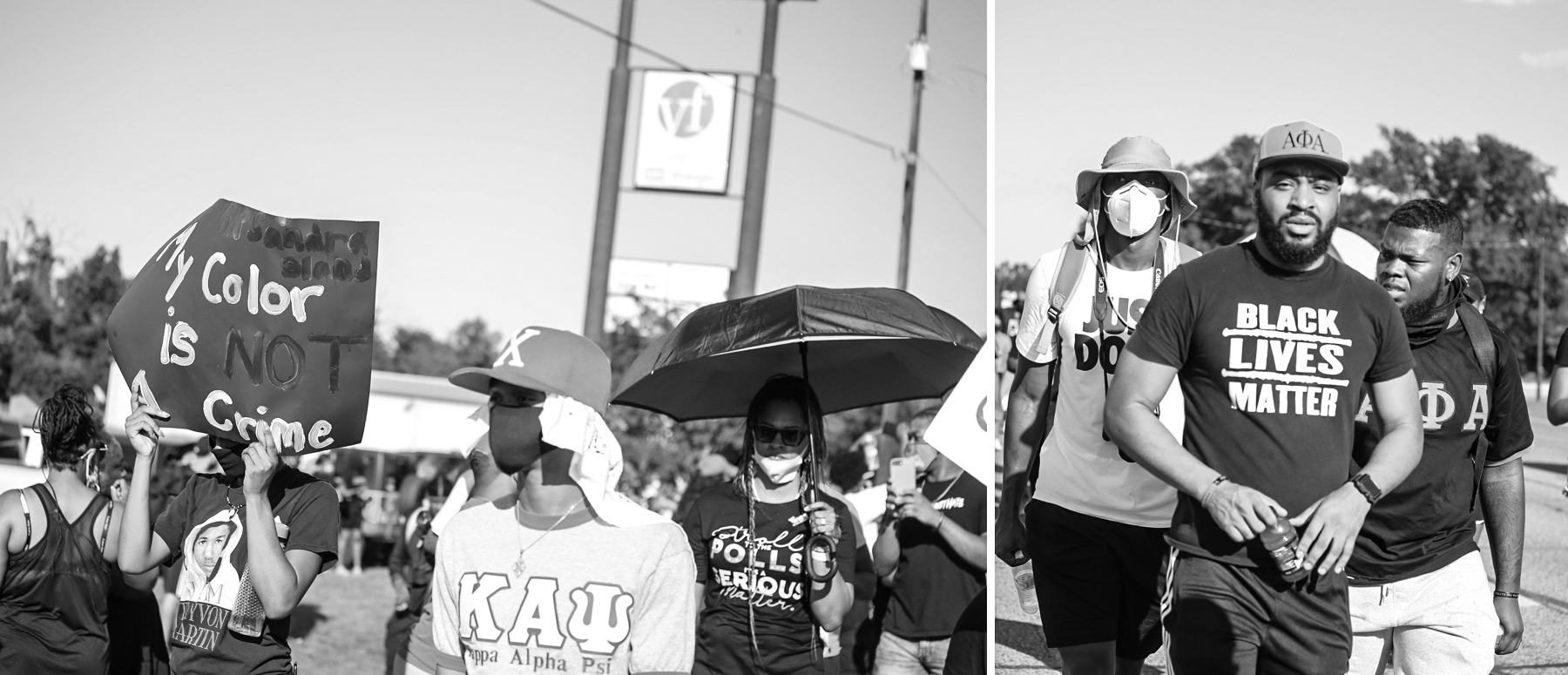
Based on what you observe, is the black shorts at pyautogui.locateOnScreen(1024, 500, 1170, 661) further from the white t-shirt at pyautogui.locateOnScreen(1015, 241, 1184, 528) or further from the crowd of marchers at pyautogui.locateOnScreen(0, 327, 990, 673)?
the crowd of marchers at pyautogui.locateOnScreen(0, 327, 990, 673)

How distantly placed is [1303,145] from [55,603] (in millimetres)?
5633

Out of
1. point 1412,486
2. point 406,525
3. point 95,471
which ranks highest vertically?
point 1412,486

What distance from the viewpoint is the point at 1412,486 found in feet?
16.5

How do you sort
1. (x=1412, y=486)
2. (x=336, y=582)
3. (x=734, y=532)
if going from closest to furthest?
1. (x=1412, y=486)
2. (x=734, y=532)
3. (x=336, y=582)

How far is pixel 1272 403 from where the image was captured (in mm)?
3734

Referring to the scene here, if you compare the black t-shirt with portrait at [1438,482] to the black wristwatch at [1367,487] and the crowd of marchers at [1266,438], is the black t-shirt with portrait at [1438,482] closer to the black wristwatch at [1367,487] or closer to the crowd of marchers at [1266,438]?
the crowd of marchers at [1266,438]

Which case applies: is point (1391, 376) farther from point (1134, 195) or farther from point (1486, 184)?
point (1486, 184)

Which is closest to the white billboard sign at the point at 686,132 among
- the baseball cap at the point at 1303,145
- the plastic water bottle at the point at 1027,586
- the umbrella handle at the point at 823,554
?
the plastic water bottle at the point at 1027,586

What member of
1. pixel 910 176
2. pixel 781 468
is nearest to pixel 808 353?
pixel 781 468

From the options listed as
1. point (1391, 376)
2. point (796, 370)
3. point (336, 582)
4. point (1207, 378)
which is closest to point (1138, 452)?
point (1207, 378)

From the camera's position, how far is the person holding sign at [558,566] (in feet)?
13.2

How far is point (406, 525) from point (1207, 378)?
9.96m

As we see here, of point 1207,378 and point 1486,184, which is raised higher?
point 1486,184

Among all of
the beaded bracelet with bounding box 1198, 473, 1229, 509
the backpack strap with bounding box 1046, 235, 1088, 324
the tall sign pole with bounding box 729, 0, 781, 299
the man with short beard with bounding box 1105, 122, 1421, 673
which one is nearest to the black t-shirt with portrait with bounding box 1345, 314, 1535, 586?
the backpack strap with bounding box 1046, 235, 1088, 324
